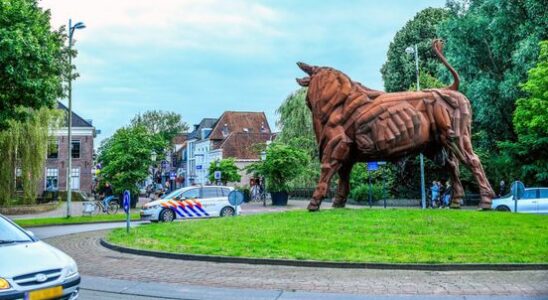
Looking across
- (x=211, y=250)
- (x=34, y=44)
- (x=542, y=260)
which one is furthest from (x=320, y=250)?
(x=34, y=44)

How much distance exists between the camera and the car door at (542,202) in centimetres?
2693

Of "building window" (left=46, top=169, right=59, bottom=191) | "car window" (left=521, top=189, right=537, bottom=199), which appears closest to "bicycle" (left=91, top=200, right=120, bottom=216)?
"car window" (left=521, top=189, right=537, bottom=199)

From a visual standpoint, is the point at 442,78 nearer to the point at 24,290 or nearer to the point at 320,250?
the point at 320,250

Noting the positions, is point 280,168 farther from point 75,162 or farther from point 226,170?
point 75,162

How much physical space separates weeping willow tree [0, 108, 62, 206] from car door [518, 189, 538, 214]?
2909cm

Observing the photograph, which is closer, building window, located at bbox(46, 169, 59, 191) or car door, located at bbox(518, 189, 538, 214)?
car door, located at bbox(518, 189, 538, 214)

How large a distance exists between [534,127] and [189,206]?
19.4 m

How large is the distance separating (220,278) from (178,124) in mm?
98118

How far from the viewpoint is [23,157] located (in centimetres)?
3850

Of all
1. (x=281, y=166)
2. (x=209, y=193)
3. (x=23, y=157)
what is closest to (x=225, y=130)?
(x=281, y=166)

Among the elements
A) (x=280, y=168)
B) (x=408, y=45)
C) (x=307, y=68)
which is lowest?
(x=280, y=168)

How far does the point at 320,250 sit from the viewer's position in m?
13.9

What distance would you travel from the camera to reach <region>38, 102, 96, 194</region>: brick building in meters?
67.0

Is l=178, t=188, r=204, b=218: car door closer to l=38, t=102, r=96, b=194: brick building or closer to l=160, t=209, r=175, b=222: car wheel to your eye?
l=160, t=209, r=175, b=222: car wheel
